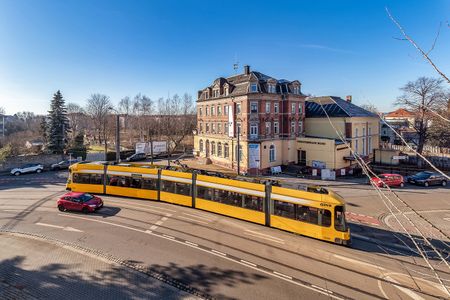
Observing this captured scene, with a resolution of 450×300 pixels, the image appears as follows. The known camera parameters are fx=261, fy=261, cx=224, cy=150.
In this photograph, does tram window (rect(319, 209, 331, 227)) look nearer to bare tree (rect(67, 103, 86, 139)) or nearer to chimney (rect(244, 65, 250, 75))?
chimney (rect(244, 65, 250, 75))

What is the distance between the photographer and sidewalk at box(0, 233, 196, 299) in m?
10.2

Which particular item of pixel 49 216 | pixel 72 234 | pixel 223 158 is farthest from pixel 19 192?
pixel 223 158

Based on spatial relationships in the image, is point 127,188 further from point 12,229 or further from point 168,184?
point 12,229

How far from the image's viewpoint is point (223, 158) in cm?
3916

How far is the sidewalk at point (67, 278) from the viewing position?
10250mm

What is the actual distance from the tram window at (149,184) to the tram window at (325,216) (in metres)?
13.5

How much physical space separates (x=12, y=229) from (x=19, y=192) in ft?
38.9

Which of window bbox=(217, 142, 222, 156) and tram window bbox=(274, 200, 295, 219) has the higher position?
window bbox=(217, 142, 222, 156)

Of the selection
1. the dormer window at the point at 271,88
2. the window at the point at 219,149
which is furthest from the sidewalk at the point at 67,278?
the dormer window at the point at 271,88

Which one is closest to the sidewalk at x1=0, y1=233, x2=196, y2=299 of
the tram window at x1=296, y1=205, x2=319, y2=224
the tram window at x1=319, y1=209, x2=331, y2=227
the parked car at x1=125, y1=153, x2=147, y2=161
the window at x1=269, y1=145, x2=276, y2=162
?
the tram window at x1=296, y1=205, x2=319, y2=224

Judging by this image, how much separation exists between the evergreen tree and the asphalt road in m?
25.4

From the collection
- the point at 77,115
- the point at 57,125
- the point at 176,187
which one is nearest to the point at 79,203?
the point at 176,187

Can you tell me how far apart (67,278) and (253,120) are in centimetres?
2751

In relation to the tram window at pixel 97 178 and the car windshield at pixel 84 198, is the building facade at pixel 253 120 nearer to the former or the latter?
the tram window at pixel 97 178
